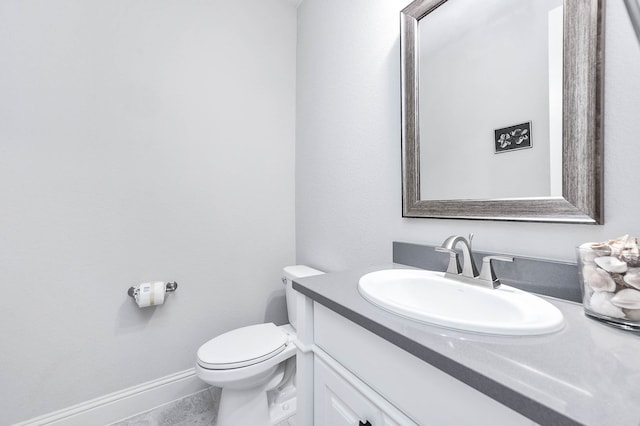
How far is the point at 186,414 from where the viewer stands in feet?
4.52

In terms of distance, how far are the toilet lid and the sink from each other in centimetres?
75

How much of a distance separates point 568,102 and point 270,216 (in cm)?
155

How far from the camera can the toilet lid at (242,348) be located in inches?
45.1

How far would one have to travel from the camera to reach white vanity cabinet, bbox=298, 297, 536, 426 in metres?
0.42

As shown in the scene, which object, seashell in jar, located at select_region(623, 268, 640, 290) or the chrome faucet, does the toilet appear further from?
seashell in jar, located at select_region(623, 268, 640, 290)

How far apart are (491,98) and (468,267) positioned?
55 cm

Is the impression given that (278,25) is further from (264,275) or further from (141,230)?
(264,275)

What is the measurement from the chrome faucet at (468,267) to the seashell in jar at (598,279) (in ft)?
0.58

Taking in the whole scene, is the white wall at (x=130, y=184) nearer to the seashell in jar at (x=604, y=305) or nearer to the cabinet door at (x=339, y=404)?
the cabinet door at (x=339, y=404)

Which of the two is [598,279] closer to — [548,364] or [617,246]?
[617,246]

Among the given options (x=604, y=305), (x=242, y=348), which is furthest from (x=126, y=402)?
(x=604, y=305)

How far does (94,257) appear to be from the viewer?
4.24ft

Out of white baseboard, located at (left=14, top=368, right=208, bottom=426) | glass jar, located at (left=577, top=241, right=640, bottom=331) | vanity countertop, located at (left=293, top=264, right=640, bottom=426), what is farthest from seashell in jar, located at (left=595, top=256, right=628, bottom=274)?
white baseboard, located at (left=14, top=368, right=208, bottom=426)

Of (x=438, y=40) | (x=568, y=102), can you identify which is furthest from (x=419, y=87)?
(x=568, y=102)
